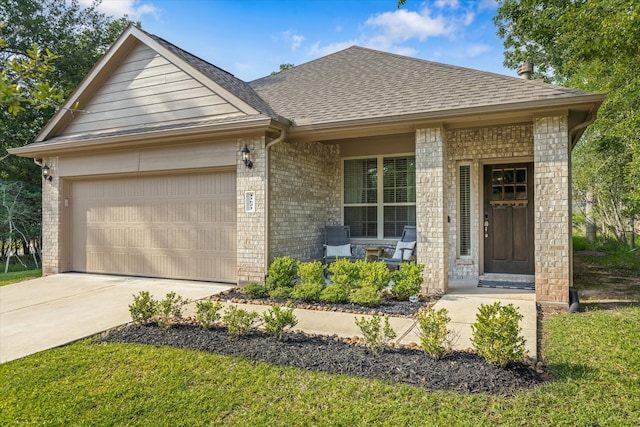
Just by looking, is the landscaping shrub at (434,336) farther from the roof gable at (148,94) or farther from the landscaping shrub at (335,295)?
the roof gable at (148,94)

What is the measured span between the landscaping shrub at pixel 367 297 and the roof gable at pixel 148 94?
11.6 ft

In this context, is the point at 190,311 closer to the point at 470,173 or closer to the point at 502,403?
the point at 502,403

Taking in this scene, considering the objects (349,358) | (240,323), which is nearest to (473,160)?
(349,358)

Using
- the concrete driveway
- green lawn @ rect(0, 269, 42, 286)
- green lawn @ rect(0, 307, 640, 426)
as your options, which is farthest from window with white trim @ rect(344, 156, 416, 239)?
green lawn @ rect(0, 269, 42, 286)

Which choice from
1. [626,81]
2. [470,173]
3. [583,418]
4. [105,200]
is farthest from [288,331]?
[626,81]

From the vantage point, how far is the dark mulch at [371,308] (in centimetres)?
554

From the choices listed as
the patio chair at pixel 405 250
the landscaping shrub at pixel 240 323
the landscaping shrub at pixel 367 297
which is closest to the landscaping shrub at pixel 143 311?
the landscaping shrub at pixel 240 323

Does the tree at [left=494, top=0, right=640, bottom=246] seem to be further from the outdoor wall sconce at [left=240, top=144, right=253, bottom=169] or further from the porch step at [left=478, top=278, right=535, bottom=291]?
the outdoor wall sconce at [left=240, top=144, right=253, bottom=169]

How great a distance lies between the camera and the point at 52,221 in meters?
9.09

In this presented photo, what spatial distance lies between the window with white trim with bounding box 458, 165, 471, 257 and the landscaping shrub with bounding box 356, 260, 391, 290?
2.32m

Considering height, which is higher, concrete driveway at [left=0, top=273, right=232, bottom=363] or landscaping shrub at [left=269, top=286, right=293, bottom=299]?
landscaping shrub at [left=269, top=286, right=293, bottom=299]

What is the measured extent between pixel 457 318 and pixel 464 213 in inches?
126

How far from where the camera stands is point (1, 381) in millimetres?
3441

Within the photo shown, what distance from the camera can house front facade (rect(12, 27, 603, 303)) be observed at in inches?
247
